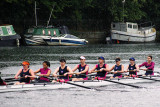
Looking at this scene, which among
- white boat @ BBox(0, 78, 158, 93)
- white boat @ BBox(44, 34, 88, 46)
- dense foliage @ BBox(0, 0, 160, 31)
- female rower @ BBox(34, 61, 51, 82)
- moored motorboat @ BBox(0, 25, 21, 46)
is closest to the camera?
white boat @ BBox(0, 78, 158, 93)

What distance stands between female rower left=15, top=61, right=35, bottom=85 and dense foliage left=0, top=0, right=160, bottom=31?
116 ft

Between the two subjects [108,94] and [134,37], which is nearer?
[108,94]

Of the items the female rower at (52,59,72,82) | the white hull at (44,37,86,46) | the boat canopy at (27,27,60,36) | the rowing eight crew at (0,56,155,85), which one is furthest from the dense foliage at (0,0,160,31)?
the female rower at (52,59,72,82)

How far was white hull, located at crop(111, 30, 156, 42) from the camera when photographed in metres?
63.2

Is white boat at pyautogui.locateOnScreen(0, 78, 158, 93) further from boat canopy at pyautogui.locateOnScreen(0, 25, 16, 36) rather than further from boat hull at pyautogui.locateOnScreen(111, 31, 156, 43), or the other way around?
boat hull at pyautogui.locateOnScreen(111, 31, 156, 43)

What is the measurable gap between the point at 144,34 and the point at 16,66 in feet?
114

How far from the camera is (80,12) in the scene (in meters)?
64.2

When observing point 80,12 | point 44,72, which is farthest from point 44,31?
point 44,72

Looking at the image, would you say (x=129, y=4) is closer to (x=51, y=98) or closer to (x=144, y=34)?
(x=144, y=34)

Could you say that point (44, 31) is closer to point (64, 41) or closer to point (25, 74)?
point (64, 41)

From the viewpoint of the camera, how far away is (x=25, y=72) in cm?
2105

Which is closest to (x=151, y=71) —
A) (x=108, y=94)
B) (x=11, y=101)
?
(x=108, y=94)

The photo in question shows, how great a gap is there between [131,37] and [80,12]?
8924mm

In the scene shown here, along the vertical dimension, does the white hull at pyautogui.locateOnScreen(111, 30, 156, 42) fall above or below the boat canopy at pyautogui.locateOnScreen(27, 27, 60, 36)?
below
